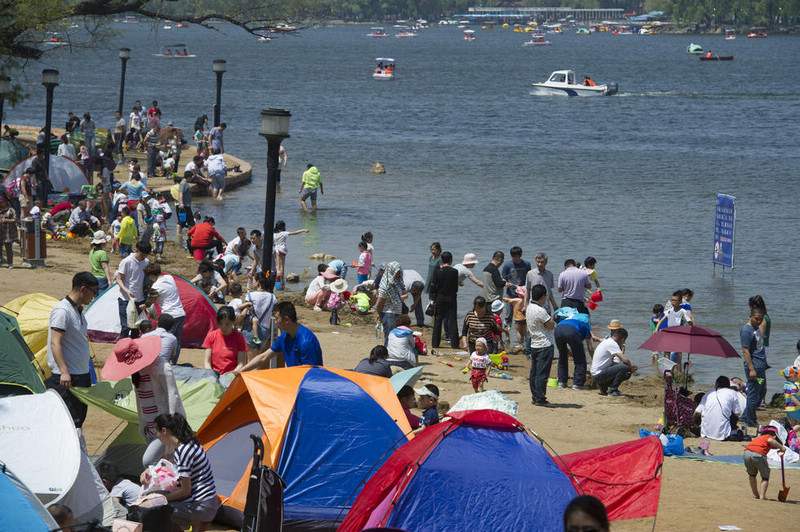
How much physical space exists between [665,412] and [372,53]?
511ft

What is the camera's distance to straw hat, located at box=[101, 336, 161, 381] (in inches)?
330

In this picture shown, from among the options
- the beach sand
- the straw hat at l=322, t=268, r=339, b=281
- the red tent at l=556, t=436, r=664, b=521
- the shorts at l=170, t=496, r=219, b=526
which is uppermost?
the red tent at l=556, t=436, r=664, b=521

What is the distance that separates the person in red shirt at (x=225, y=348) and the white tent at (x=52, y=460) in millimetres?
3122

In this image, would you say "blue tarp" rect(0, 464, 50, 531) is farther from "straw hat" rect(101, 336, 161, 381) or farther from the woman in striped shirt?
"straw hat" rect(101, 336, 161, 381)

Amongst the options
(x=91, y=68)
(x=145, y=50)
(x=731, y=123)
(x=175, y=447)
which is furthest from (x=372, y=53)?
(x=175, y=447)

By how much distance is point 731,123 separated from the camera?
6675 centimetres

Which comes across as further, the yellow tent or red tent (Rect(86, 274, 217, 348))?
red tent (Rect(86, 274, 217, 348))

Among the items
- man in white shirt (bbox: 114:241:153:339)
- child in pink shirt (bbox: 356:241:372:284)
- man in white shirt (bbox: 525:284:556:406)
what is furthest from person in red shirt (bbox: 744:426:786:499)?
child in pink shirt (bbox: 356:241:372:284)

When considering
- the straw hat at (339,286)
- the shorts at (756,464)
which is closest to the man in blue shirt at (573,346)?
the shorts at (756,464)

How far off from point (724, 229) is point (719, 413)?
471 inches

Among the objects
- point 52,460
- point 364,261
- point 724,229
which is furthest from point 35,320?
point 724,229

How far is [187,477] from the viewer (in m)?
7.54

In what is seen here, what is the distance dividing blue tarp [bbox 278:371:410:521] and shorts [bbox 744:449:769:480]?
346 cm

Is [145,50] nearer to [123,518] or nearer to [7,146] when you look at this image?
[7,146]
